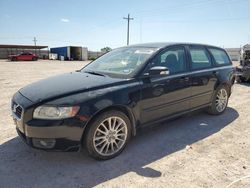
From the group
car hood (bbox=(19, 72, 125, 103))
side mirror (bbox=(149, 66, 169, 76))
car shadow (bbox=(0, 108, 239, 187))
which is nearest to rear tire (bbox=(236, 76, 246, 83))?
car shadow (bbox=(0, 108, 239, 187))

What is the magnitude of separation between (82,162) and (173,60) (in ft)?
7.71

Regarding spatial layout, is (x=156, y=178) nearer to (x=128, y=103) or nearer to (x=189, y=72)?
(x=128, y=103)

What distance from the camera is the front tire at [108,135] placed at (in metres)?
3.09

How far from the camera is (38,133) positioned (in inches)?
112

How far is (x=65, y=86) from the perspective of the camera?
130 inches

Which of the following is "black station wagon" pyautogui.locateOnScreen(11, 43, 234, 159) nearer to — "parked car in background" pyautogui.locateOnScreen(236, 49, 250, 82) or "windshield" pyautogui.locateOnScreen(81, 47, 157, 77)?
"windshield" pyautogui.locateOnScreen(81, 47, 157, 77)

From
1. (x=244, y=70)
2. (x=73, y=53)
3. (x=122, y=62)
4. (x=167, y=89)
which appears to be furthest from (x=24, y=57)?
(x=167, y=89)

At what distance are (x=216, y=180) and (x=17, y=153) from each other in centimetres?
272

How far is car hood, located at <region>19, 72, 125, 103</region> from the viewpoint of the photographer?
3.05m

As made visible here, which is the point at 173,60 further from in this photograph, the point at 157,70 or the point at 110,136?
the point at 110,136

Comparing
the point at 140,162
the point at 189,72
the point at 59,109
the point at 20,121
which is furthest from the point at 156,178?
the point at 189,72

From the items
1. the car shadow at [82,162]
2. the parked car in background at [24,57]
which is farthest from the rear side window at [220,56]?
the parked car in background at [24,57]

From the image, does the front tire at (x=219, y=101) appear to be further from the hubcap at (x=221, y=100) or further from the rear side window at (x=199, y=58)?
the rear side window at (x=199, y=58)

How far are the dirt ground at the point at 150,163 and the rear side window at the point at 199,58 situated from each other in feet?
4.14
